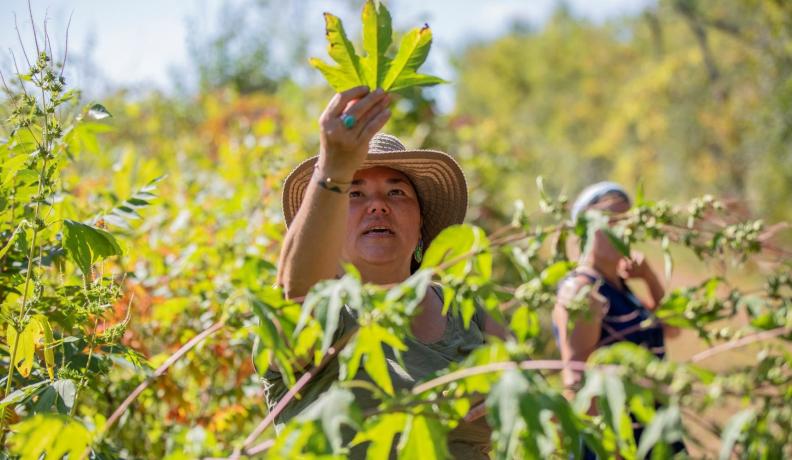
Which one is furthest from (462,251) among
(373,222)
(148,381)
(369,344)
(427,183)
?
(427,183)

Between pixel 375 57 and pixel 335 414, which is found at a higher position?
pixel 375 57

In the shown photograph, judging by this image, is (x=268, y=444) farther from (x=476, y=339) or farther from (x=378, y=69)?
(x=476, y=339)

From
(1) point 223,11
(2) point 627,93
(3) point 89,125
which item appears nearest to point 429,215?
(3) point 89,125

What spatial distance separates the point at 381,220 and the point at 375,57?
0.83 m

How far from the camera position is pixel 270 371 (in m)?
2.15

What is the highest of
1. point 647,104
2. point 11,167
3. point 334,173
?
point 647,104

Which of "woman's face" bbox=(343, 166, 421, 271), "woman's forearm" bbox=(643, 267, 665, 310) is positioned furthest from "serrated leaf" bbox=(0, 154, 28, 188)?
"woman's forearm" bbox=(643, 267, 665, 310)

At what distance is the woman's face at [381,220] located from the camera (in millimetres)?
2402

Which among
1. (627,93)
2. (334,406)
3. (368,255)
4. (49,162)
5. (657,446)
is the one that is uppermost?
(627,93)

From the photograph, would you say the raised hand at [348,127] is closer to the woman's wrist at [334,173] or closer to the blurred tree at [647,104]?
the woman's wrist at [334,173]

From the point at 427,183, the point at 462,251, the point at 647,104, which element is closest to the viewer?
the point at 462,251

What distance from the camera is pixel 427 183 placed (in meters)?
2.68

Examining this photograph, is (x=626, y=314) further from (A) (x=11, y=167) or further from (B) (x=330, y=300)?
(B) (x=330, y=300)

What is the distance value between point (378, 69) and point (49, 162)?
0.86 m
